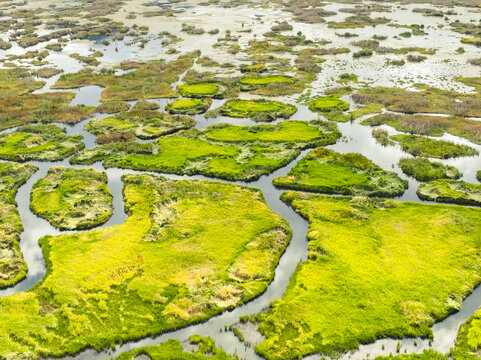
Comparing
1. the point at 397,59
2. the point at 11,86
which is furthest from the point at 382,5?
the point at 11,86

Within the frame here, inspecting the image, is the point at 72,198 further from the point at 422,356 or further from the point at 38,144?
the point at 422,356

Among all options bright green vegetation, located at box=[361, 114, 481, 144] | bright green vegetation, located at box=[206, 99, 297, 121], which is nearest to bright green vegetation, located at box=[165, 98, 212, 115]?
bright green vegetation, located at box=[206, 99, 297, 121]

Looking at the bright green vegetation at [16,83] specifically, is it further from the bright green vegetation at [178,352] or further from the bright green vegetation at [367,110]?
the bright green vegetation at [178,352]

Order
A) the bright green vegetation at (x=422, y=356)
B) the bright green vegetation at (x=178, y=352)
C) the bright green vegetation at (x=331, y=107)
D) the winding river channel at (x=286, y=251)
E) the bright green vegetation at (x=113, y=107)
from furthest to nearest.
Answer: the bright green vegetation at (x=113, y=107), the bright green vegetation at (x=331, y=107), the winding river channel at (x=286, y=251), the bright green vegetation at (x=178, y=352), the bright green vegetation at (x=422, y=356)

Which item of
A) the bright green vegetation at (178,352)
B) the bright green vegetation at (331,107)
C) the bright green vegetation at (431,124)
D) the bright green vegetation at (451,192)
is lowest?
the bright green vegetation at (178,352)

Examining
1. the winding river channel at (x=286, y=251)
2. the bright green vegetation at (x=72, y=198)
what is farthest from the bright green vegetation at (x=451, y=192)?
the bright green vegetation at (x=72, y=198)

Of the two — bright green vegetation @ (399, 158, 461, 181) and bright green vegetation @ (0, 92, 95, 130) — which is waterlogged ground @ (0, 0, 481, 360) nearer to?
bright green vegetation @ (399, 158, 461, 181)
